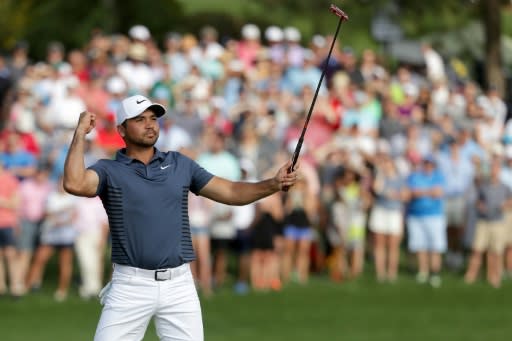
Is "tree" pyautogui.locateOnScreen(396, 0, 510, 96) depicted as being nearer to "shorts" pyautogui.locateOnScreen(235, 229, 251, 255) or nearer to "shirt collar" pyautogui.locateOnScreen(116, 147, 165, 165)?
"shorts" pyautogui.locateOnScreen(235, 229, 251, 255)

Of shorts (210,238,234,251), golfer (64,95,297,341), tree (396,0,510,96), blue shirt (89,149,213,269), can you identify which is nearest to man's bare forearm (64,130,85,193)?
golfer (64,95,297,341)

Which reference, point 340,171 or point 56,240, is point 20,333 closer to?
point 56,240

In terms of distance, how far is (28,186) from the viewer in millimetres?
17312

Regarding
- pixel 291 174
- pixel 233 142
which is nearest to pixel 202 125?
pixel 233 142

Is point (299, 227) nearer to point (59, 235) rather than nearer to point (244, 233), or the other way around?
point (244, 233)

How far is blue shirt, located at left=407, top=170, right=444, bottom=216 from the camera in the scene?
19.1 m

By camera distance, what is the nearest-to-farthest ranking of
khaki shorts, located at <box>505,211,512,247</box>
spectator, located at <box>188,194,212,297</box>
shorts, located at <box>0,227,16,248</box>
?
shorts, located at <box>0,227,16,248</box> < spectator, located at <box>188,194,212,297</box> < khaki shorts, located at <box>505,211,512,247</box>

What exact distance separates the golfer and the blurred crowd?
876cm

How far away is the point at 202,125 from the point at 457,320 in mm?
4706

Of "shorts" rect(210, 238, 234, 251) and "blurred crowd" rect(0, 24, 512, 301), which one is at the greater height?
"blurred crowd" rect(0, 24, 512, 301)

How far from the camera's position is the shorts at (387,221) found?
19031mm

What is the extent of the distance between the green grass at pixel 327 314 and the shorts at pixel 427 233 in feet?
1.83

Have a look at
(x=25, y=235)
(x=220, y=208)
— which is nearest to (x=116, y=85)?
(x=220, y=208)

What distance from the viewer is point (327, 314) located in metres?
16.5
